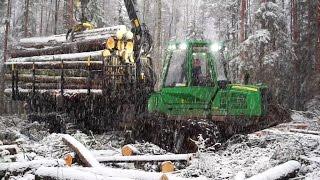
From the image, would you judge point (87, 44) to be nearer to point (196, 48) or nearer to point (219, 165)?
point (196, 48)

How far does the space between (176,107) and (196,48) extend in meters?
1.54

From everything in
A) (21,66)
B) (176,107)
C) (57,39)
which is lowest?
(176,107)

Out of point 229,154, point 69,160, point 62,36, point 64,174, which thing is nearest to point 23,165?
point 69,160

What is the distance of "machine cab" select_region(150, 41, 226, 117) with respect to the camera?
10414 mm

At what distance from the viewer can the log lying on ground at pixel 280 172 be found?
20.9ft

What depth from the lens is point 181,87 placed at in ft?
34.1

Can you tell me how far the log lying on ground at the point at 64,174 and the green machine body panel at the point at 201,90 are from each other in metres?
4.25

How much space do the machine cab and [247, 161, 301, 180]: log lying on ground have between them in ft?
11.1

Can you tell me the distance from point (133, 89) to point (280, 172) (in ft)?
21.3

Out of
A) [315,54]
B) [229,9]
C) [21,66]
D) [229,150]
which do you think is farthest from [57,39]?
[229,9]

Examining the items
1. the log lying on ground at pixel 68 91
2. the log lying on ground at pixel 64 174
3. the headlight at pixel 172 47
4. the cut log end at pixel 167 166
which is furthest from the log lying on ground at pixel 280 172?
the log lying on ground at pixel 68 91

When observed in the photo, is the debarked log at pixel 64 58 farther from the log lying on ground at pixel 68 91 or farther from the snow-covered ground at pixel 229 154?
the snow-covered ground at pixel 229 154

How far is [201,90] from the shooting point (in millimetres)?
10398

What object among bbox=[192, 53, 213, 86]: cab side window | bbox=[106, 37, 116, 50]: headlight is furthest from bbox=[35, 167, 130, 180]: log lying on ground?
bbox=[106, 37, 116, 50]: headlight
